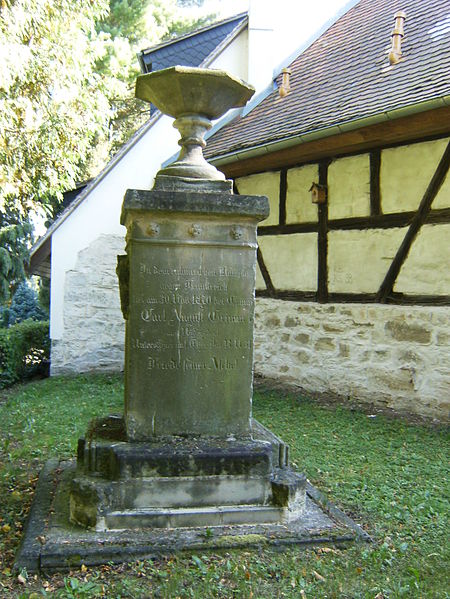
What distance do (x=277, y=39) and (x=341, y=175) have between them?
392 cm

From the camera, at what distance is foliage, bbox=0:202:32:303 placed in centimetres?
1717

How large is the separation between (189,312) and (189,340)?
0.17m

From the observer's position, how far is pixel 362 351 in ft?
24.6

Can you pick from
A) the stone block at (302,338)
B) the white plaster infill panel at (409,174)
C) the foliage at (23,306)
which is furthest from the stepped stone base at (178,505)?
the foliage at (23,306)

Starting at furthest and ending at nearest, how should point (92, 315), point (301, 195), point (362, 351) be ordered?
point (92, 315), point (301, 195), point (362, 351)

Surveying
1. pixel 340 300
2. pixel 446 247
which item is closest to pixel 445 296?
pixel 446 247

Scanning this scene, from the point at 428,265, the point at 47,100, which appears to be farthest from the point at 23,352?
the point at 428,265

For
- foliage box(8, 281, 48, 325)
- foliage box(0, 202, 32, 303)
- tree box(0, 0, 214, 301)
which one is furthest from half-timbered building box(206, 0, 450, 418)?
foliage box(8, 281, 48, 325)

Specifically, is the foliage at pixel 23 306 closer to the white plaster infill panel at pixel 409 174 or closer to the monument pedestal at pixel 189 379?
the white plaster infill panel at pixel 409 174

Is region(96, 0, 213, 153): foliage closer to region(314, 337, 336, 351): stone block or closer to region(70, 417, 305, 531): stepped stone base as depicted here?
region(314, 337, 336, 351): stone block

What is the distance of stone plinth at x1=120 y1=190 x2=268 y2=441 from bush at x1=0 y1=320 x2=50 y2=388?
748 cm

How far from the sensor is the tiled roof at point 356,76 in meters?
6.68

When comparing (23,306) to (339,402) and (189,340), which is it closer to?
(339,402)

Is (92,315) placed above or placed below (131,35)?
below
